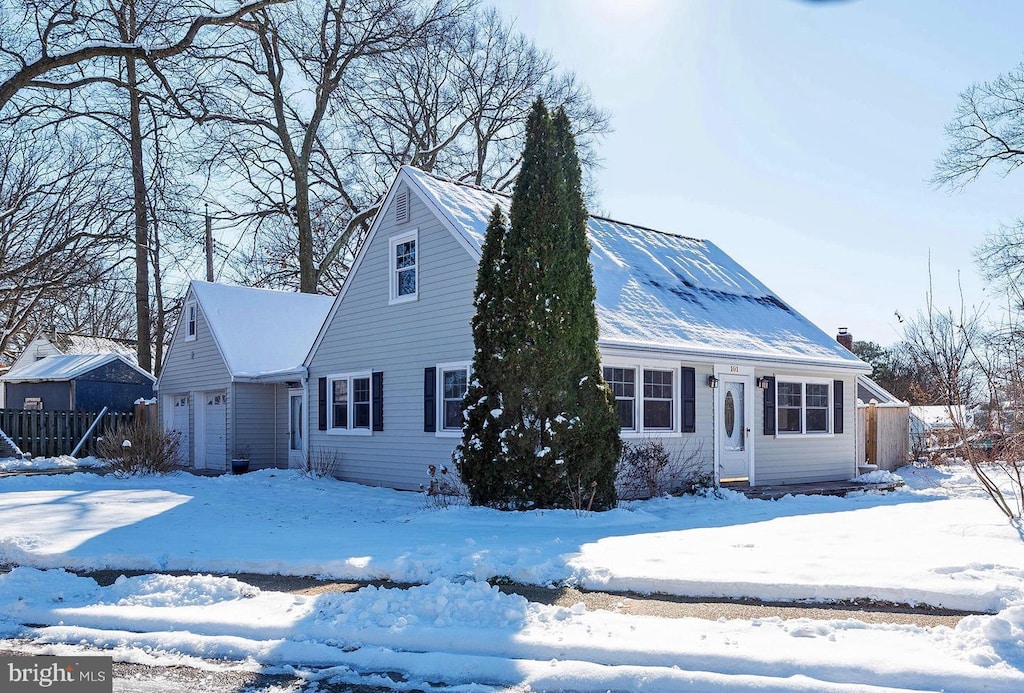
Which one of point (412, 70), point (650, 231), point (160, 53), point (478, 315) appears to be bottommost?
point (478, 315)

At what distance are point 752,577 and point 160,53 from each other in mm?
10659

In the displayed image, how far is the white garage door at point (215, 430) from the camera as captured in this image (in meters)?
21.6

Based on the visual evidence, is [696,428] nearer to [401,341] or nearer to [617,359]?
[617,359]

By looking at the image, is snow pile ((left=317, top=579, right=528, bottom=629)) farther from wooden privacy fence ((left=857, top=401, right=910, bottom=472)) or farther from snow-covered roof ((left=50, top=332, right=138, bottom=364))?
snow-covered roof ((left=50, top=332, right=138, bottom=364))

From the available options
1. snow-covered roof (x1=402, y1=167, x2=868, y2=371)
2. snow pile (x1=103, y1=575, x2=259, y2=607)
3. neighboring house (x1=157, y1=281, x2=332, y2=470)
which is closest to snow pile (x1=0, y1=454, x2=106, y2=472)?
neighboring house (x1=157, y1=281, x2=332, y2=470)

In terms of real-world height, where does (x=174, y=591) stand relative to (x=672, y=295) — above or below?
below

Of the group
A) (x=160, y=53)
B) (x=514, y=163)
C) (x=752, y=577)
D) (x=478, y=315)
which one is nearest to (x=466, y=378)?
(x=478, y=315)

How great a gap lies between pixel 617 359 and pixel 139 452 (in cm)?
1045

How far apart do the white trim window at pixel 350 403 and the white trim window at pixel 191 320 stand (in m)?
6.96

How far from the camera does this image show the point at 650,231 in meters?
20.0

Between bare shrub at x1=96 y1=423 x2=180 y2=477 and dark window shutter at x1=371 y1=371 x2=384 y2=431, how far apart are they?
17.1 ft

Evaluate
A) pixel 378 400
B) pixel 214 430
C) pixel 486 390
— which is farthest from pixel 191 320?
pixel 486 390

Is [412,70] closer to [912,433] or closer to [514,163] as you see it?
[514,163]

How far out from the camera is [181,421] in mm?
23734
